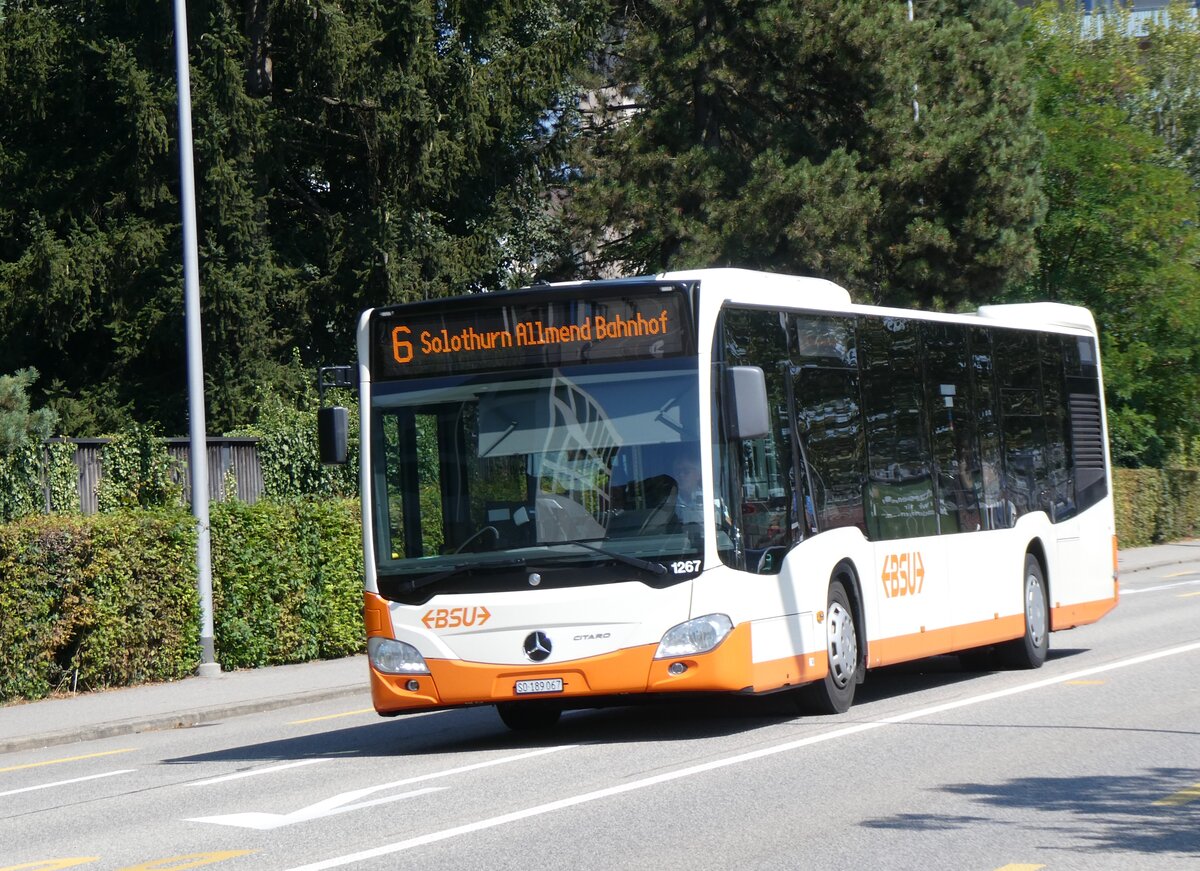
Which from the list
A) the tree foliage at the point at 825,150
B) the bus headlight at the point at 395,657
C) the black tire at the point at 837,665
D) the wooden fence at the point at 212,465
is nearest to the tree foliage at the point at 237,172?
the tree foliage at the point at 825,150

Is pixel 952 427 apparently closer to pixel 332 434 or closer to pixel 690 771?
pixel 332 434

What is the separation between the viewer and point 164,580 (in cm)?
1911

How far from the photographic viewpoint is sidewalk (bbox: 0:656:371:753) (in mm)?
15383

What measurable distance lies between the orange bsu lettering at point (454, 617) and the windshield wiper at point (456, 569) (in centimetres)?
19

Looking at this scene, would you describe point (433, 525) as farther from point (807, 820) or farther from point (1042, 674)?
point (1042, 674)

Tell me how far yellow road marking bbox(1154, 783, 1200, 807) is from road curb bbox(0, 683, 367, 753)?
9.74 metres

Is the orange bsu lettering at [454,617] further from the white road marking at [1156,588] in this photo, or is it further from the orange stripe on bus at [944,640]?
the white road marking at [1156,588]

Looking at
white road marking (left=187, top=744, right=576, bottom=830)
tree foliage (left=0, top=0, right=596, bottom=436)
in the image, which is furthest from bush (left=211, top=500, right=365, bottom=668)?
tree foliage (left=0, top=0, right=596, bottom=436)

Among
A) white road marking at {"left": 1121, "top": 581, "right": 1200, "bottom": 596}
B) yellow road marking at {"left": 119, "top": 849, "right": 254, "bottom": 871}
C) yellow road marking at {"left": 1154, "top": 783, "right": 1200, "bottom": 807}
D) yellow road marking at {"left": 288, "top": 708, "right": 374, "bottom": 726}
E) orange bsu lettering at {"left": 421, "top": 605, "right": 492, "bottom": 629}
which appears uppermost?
orange bsu lettering at {"left": 421, "top": 605, "right": 492, "bottom": 629}

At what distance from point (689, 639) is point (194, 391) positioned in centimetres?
1027

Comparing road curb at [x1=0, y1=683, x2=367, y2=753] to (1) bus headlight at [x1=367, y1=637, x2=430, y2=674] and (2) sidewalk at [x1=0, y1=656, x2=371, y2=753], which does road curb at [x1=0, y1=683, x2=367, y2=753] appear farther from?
(1) bus headlight at [x1=367, y1=637, x2=430, y2=674]

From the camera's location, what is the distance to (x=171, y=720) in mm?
16141

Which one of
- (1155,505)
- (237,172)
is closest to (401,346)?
(237,172)

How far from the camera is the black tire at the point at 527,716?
13242 mm
